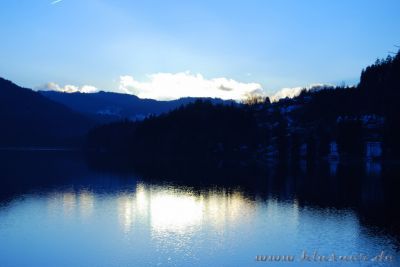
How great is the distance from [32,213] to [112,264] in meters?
32.9

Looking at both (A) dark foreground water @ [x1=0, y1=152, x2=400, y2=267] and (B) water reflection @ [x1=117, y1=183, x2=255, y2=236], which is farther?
(B) water reflection @ [x1=117, y1=183, x2=255, y2=236]

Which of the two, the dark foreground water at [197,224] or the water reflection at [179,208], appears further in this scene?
the water reflection at [179,208]

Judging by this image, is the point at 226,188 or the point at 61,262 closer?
the point at 61,262

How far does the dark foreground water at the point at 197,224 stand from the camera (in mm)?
46688

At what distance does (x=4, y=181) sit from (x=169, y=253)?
84.7 m

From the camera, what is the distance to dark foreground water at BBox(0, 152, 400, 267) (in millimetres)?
46688

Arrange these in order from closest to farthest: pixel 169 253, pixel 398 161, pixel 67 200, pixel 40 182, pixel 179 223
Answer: pixel 169 253 → pixel 179 223 → pixel 67 200 → pixel 40 182 → pixel 398 161

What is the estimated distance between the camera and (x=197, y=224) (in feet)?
209

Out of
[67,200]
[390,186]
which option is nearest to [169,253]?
[67,200]

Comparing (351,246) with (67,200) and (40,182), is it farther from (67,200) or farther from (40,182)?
(40,182)

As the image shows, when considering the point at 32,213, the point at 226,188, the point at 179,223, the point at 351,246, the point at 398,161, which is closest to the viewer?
the point at 351,246

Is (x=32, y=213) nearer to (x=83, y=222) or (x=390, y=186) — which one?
(x=83, y=222)

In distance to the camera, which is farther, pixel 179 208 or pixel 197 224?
pixel 179 208

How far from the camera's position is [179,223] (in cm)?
6425
